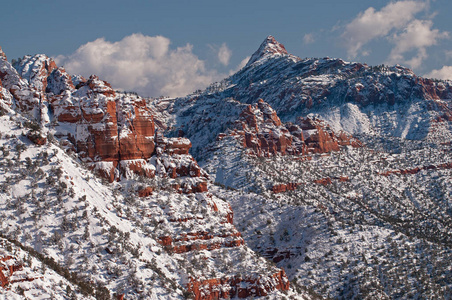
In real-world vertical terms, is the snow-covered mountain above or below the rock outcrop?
above

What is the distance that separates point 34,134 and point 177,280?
38855mm

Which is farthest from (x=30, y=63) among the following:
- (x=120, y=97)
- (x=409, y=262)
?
(x=409, y=262)

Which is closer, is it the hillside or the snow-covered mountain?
the hillside

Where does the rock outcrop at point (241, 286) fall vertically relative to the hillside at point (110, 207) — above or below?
below

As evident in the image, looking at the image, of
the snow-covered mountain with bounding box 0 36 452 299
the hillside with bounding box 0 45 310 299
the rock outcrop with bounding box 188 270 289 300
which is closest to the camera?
the hillside with bounding box 0 45 310 299

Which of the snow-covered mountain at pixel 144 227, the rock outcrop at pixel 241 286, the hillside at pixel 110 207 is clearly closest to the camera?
the hillside at pixel 110 207

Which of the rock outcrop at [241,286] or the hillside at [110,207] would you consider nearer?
the hillside at [110,207]

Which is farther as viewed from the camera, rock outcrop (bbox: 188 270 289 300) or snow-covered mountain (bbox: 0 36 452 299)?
rock outcrop (bbox: 188 270 289 300)

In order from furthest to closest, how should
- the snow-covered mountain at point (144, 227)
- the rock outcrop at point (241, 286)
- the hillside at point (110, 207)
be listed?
the rock outcrop at point (241, 286), the snow-covered mountain at point (144, 227), the hillside at point (110, 207)

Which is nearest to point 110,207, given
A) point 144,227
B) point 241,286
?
point 144,227

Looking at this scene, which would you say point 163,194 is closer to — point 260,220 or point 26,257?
point 260,220

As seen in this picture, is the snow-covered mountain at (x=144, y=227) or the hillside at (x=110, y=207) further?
the snow-covered mountain at (x=144, y=227)

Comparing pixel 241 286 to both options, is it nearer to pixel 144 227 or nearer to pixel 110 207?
pixel 144 227

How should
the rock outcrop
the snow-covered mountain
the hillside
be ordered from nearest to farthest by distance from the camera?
the hillside → the snow-covered mountain → the rock outcrop
